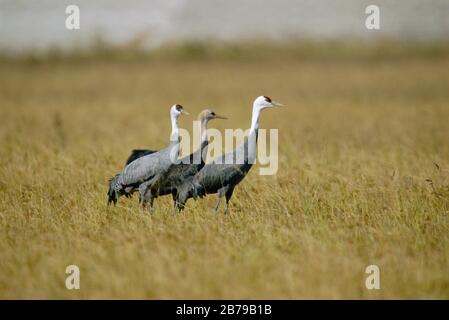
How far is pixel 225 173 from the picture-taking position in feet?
29.0

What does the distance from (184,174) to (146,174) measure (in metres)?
0.41

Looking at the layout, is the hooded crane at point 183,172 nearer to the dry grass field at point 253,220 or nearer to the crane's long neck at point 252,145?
the dry grass field at point 253,220

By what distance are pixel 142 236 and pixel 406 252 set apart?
234cm

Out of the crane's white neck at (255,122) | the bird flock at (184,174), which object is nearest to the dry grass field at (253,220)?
the bird flock at (184,174)

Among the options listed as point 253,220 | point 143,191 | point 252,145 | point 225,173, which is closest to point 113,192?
point 143,191

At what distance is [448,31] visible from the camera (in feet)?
147

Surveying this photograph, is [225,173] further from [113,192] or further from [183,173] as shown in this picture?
[113,192]

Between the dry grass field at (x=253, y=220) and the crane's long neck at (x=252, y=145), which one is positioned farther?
the crane's long neck at (x=252, y=145)

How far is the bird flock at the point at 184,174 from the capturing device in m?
8.87

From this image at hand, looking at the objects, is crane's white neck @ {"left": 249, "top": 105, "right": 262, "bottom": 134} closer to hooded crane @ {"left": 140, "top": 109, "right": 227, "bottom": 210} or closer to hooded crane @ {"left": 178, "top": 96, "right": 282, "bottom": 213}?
hooded crane @ {"left": 178, "top": 96, "right": 282, "bottom": 213}

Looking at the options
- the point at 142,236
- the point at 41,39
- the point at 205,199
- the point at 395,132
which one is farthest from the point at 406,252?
the point at 41,39

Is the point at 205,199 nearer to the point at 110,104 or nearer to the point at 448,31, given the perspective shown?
the point at 110,104

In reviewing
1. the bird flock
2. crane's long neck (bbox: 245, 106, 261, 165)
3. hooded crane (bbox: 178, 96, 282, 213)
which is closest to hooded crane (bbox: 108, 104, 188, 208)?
the bird flock

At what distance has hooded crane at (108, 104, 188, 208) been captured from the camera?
8.95 m
